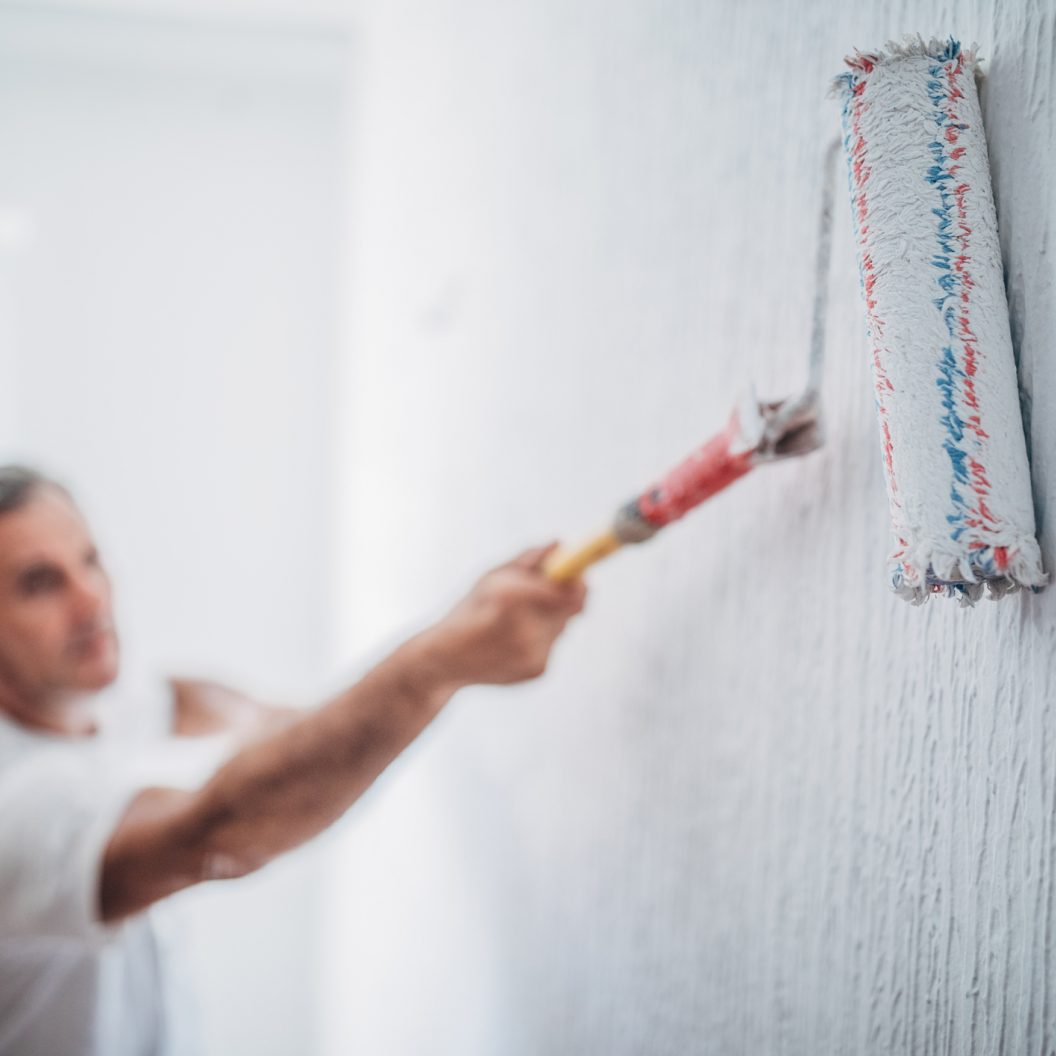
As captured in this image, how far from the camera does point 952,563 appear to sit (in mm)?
208

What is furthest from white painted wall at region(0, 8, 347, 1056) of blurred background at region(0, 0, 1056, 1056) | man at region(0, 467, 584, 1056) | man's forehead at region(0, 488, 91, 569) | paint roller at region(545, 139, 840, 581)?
paint roller at region(545, 139, 840, 581)

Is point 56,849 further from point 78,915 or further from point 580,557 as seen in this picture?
point 580,557

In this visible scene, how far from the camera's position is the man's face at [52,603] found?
0.62 metres

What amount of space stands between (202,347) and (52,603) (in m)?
1.32

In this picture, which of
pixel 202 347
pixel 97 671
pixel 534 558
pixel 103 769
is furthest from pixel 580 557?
pixel 202 347

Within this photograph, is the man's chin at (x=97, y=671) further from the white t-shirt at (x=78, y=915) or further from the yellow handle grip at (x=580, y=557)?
the yellow handle grip at (x=580, y=557)

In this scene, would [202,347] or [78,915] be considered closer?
[78,915]

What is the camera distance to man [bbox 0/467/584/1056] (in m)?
0.42

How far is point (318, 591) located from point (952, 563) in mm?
1813

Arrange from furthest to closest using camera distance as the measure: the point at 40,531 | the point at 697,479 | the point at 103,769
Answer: the point at 103,769, the point at 40,531, the point at 697,479

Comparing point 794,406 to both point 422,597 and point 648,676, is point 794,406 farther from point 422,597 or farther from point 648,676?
point 422,597

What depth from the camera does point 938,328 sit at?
0.22 metres

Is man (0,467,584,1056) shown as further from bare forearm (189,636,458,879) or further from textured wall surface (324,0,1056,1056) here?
textured wall surface (324,0,1056,1056)

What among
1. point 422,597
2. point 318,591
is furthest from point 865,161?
point 318,591
